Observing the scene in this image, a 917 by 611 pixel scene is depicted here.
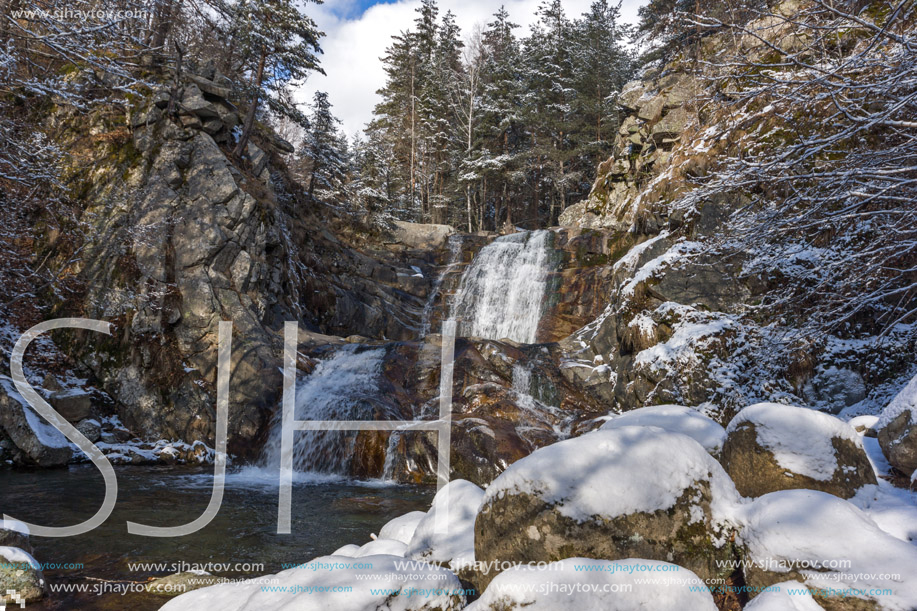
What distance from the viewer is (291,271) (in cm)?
1466

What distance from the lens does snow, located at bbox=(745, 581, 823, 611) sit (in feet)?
7.04

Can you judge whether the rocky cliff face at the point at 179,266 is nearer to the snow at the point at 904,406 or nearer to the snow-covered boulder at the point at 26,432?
the snow-covered boulder at the point at 26,432

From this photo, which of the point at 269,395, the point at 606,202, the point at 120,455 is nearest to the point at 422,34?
the point at 606,202

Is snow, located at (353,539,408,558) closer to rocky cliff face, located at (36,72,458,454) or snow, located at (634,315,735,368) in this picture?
snow, located at (634,315,735,368)

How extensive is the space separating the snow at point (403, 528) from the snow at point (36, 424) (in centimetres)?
768

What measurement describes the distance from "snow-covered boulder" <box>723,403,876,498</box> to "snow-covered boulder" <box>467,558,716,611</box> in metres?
1.27

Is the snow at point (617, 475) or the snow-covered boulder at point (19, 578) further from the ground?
the snow at point (617, 475)

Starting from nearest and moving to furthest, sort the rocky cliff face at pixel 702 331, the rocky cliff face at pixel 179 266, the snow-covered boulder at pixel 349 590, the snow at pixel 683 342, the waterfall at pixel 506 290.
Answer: the snow-covered boulder at pixel 349 590
the rocky cliff face at pixel 702 331
the snow at pixel 683 342
the rocky cliff face at pixel 179 266
the waterfall at pixel 506 290

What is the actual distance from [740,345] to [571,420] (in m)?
3.74

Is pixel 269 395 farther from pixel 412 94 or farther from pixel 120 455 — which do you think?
pixel 412 94

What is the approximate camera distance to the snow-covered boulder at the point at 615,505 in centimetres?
260

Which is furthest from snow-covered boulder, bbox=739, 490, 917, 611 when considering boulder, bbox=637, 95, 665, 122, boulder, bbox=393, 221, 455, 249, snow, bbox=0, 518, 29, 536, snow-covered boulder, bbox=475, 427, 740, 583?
boulder, bbox=393, 221, 455, 249

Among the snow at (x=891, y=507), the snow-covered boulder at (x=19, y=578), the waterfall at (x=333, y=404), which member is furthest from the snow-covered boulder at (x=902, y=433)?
the waterfall at (x=333, y=404)

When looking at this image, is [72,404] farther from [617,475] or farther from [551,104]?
[551,104]
